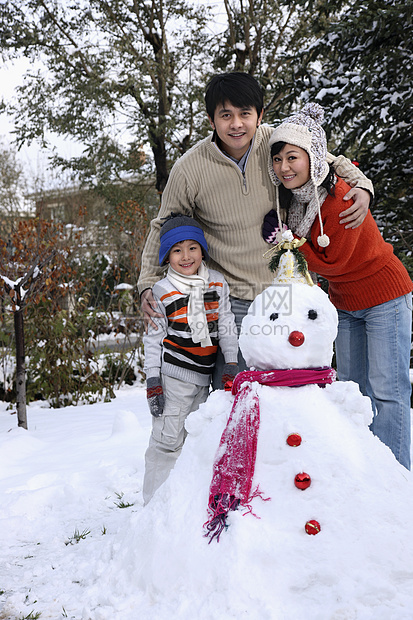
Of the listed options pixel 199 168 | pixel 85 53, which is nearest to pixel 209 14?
pixel 85 53

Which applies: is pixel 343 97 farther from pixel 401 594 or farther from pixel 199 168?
pixel 401 594

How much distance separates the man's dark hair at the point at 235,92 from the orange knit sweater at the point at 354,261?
21.6 inches

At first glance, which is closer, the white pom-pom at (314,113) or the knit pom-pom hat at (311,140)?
the knit pom-pom hat at (311,140)

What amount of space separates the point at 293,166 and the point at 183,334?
95 centimetres

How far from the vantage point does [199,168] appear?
246 cm

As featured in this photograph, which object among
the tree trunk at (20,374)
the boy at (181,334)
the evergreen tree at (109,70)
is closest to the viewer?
the boy at (181,334)

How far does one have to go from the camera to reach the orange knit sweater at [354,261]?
219 cm

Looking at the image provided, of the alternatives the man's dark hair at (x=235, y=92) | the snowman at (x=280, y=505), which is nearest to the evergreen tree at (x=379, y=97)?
the man's dark hair at (x=235, y=92)

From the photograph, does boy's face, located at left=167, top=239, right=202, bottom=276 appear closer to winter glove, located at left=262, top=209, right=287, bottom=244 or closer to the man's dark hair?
winter glove, located at left=262, top=209, right=287, bottom=244

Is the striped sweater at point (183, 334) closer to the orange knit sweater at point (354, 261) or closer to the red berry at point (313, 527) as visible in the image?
the orange knit sweater at point (354, 261)

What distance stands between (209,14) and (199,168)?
Answer: 39.8ft

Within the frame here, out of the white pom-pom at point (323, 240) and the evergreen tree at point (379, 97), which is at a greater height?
the evergreen tree at point (379, 97)

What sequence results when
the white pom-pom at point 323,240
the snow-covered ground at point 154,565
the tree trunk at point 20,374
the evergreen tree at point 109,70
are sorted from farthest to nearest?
the evergreen tree at point 109,70 → the tree trunk at point 20,374 → the white pom-pom at point 323,240 → the snow-covered ground at point 154,565

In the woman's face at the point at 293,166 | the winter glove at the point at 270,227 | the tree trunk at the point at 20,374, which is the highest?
the woman's face at the point at 293,166
